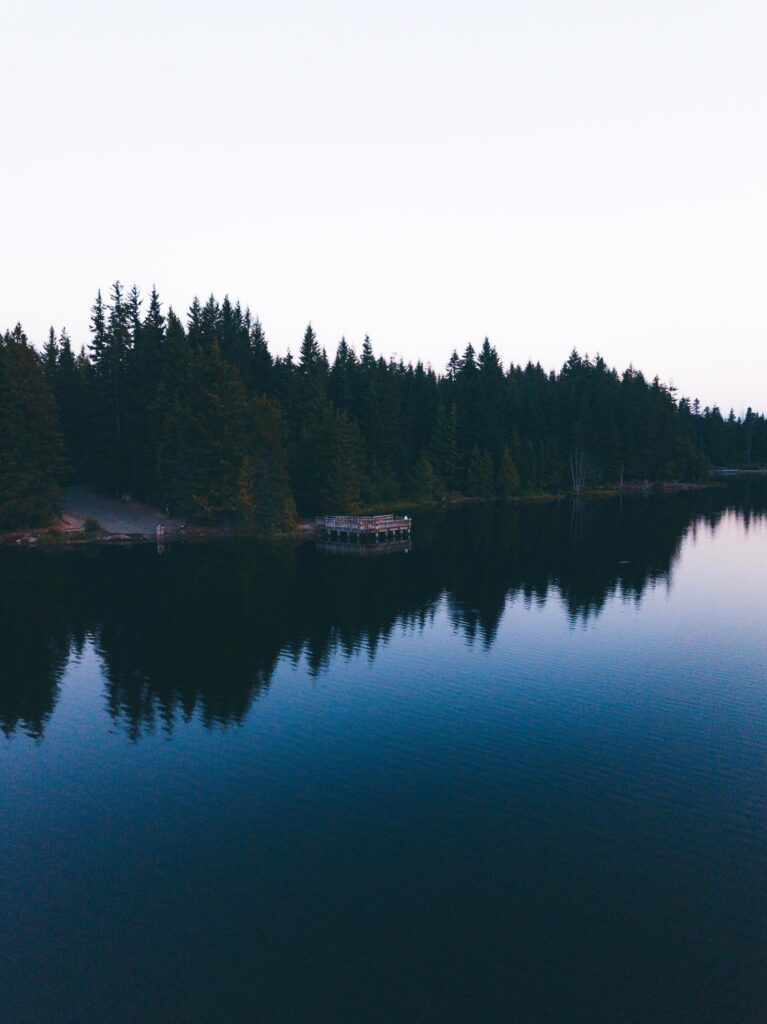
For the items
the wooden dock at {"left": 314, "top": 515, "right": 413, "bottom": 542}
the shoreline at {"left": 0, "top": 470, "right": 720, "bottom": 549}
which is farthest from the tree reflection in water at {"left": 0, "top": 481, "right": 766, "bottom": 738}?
the shoreline at {"left": 0, "top": 470, "right": 720, "bottom": 549}

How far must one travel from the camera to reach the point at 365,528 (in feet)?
265

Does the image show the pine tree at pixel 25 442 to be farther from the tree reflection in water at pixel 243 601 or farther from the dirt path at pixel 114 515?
the tree reflection in water at pixel 243 601

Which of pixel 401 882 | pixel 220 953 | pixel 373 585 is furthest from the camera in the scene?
pixel 373 585

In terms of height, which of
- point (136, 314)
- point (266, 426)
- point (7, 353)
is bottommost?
point (266, 426)

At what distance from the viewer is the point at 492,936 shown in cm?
1641

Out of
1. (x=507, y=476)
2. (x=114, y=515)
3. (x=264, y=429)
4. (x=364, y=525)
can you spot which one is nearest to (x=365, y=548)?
(x=364, y=525)

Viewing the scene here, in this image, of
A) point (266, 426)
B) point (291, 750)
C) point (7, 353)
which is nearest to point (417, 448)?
point (266, 426)

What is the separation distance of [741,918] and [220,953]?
12688 millimetres

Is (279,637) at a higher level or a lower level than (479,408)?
lower

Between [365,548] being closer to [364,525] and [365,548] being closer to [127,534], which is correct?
[364,525]

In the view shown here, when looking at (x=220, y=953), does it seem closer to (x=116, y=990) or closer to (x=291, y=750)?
(x=116, y=990)

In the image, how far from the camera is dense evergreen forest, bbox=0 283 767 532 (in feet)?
281

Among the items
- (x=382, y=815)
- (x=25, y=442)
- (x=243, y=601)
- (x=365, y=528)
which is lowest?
(x=382, y=815)

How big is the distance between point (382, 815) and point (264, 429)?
2824 inches
